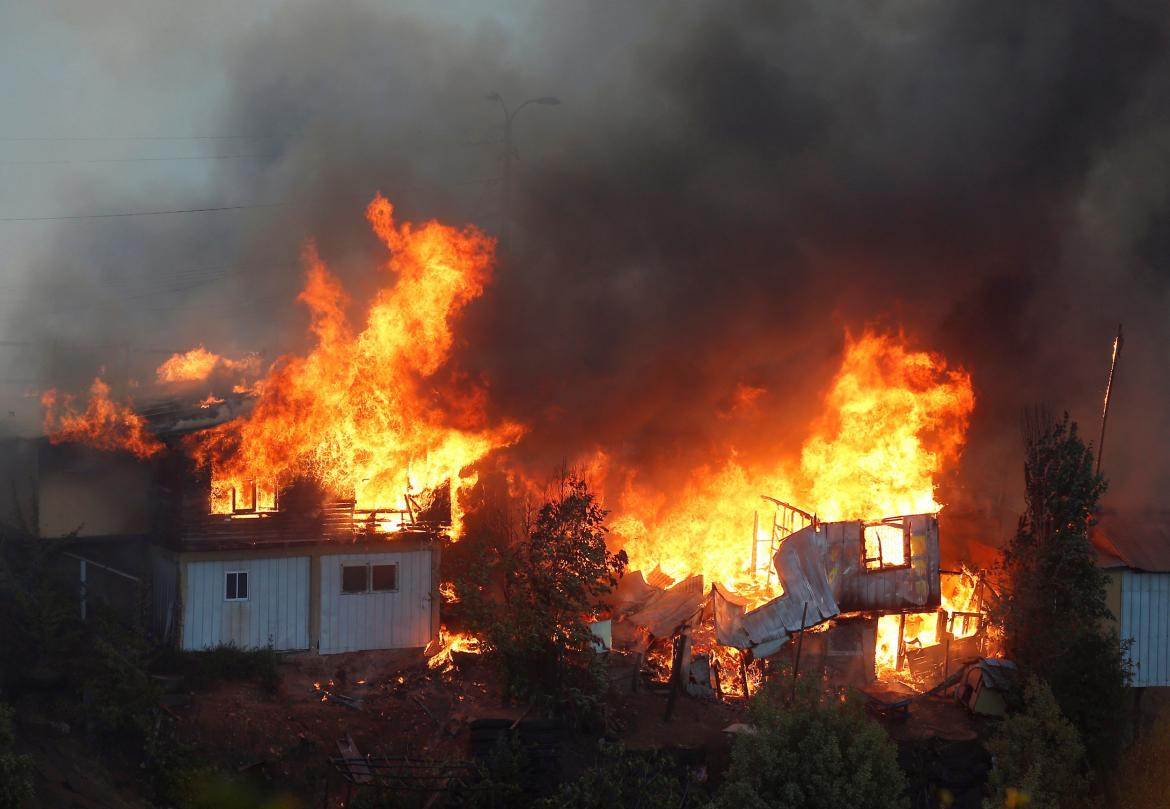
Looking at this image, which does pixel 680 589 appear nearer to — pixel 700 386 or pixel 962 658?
pixel 962 658

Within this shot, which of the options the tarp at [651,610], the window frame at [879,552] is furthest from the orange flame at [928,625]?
the tarp at [651,610]

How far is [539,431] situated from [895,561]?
887 cm

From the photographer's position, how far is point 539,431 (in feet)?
80.7

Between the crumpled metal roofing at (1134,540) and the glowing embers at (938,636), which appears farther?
the crumpled metal roofing at (1134,540)

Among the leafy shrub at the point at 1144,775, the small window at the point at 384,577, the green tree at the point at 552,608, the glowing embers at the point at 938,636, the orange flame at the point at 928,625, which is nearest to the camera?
the leafy shrub at the point at 1144,775

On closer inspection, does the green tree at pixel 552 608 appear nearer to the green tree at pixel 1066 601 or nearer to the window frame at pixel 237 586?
the window frame at pixel 237 586

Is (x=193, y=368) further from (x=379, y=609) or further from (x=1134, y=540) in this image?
(x=1134, y=540)

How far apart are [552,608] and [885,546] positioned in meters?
7.31

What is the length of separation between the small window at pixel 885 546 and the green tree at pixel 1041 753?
162 inches

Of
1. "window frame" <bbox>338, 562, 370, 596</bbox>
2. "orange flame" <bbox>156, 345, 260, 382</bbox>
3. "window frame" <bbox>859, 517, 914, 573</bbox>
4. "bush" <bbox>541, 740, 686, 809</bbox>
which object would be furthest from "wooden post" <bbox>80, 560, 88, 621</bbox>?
"window frame" <bbox>859, 517, 914, 573</bbox>

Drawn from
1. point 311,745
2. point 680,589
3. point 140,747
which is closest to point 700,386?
point 680,589

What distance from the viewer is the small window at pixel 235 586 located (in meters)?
19.2

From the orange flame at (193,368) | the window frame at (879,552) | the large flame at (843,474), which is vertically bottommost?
the window frame at (879,552)

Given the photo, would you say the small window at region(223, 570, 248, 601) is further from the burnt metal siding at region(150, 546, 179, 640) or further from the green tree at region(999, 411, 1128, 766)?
the green tree at region(999, 411, 1128, 766)
